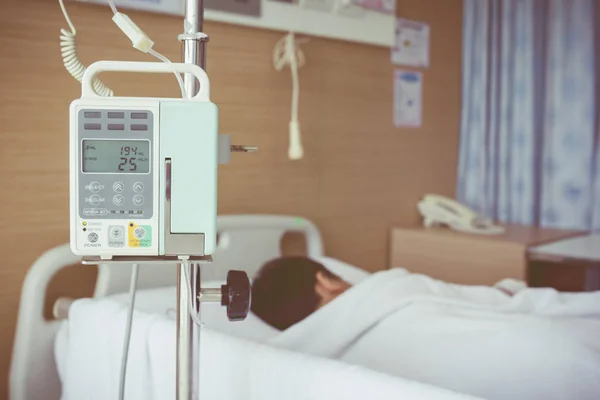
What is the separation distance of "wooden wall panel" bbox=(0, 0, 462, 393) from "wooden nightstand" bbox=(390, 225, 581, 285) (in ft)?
0.36

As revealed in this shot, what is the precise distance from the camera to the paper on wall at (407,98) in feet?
8.16

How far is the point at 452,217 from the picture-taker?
96.3 inches

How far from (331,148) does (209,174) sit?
160cm

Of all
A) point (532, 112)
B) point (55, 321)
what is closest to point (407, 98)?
point (532, 112)

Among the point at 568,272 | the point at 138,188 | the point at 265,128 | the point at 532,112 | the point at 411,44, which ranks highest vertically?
the point at 411,44

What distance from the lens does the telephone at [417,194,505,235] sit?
7.81 feet

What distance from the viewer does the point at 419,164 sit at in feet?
8.57

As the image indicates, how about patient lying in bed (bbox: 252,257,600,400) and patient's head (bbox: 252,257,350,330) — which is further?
patient's head (bbox: 252,257,350,330)

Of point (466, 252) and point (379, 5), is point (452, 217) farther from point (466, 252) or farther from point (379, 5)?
point (379, 5)

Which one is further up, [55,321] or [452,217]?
[452,217]

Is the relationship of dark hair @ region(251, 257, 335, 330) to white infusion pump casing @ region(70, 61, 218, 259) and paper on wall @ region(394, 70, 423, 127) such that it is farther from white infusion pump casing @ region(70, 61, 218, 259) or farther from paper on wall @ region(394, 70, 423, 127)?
paper on wall @ region(394, 70, 423, 127)

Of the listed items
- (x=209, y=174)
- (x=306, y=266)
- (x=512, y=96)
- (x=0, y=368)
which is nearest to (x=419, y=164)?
(x=512, y=96)

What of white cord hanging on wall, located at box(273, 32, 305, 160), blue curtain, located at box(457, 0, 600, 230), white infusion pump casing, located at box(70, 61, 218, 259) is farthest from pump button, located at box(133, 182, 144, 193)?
blue curtain, located at box(457, 0, 600, 230)

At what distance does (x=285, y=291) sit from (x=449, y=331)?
471 mm
